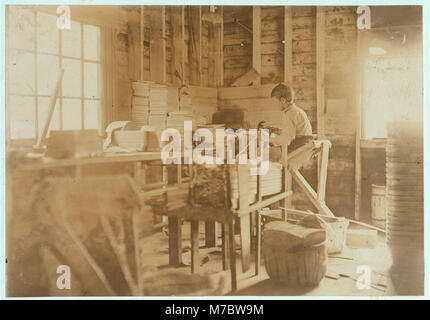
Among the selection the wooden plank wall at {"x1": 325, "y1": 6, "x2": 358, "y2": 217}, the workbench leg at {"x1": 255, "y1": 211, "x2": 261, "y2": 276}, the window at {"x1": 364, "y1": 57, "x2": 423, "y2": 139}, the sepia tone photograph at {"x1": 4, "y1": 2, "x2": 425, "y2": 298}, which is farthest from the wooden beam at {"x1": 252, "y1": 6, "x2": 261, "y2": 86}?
the workbench leg at {"x1": 255, "y1": 211, "x2": 261, "y2": 276}

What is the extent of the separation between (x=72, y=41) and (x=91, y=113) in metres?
0.81

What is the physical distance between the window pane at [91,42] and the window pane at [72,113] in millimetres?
599

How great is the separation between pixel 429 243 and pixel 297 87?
2.90 metres

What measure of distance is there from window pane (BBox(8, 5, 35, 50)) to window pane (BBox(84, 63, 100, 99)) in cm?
63

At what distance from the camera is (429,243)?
12.6 feet

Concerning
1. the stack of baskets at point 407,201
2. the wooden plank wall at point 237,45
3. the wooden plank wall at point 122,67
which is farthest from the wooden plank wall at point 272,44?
the stack of baskets at point 407,201

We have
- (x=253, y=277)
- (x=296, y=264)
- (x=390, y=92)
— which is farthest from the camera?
(x=390, y=92)

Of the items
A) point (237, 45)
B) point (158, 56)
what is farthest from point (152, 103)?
point (237, 45)

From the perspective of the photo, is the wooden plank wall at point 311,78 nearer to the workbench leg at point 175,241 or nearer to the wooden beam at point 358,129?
the wooden beam at point 358,129

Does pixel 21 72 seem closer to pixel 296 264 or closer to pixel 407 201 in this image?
pixel 296 264

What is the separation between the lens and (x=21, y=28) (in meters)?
3.95

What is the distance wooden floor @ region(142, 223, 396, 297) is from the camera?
3641 millimetres

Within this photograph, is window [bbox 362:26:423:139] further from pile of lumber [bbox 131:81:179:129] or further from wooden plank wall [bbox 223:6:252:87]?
pile of lumber [bbox 131:81:179:129]
